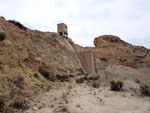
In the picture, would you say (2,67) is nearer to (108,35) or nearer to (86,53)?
(86,53)

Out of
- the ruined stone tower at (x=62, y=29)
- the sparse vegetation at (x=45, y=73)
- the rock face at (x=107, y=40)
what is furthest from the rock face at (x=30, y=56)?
the rock face at (x=107, y=40)

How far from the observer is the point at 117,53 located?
4397 cm

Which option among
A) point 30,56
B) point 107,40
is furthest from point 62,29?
point 107,40

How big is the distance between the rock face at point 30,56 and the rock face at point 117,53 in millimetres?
12913

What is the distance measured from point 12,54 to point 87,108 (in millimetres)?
7260

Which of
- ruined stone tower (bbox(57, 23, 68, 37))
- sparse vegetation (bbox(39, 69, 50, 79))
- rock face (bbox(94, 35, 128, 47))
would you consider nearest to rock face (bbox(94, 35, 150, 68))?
rock face (bbox(94, 35, 128, 47))

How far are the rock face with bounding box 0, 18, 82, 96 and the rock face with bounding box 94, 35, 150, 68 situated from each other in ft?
42.4

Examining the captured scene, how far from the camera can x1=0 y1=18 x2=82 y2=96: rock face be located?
10.1 m

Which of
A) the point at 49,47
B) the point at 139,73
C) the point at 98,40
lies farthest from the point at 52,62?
the point at 98,40

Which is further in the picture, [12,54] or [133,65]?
[133,65]

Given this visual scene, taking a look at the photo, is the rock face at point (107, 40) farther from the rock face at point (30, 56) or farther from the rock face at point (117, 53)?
the rock face at point (30, 56)

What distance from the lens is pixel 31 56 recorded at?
1393cm

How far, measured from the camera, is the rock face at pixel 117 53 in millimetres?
36575

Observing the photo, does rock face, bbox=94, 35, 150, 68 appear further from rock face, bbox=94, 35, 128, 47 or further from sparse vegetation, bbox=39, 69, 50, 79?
sparse vegetation, bbox=39, 69, 50, 79
